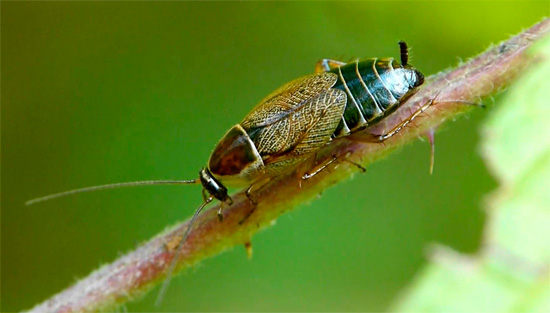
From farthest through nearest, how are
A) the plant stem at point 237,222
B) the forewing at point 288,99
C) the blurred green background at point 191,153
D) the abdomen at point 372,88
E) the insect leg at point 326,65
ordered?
the blurred green background at point 191,153 → the insect leg at point 326,65 → the forewing at point 288,99 → the abdomen at point 372,88 → the plant stem at point 237,222

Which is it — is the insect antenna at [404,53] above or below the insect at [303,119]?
above

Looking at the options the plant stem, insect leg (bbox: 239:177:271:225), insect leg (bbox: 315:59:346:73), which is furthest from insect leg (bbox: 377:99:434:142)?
insect leg (bbox: 315:59:346:73)

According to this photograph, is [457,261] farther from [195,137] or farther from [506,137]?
[195,137]

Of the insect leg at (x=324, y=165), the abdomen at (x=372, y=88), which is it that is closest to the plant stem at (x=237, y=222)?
the insect leg at (x=324, y=165)

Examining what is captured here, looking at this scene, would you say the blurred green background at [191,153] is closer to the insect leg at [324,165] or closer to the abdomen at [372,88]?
the abdomen at [372,88]

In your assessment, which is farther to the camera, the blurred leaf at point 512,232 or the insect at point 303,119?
the insect at point 303,119

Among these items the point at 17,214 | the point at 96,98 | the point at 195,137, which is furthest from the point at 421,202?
the point at 17,214

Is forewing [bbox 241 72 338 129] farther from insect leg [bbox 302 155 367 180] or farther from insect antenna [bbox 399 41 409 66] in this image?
insect leg [bbox 302 155 367 180]
